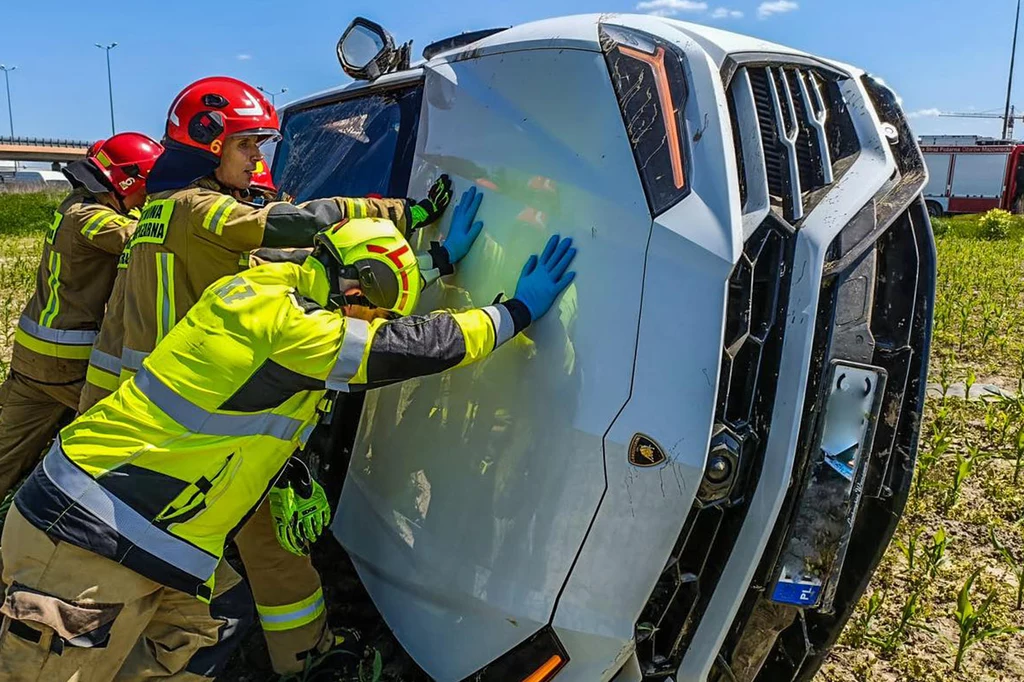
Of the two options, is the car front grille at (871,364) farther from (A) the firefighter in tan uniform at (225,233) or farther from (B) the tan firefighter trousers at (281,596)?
(B) the tan firefighter trousers at (281,596)

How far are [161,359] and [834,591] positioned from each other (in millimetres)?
1754

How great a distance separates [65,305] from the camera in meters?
3.90

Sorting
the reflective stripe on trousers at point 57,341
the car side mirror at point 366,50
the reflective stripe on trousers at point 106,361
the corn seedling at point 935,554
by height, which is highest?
the car side mirror at point 366,50

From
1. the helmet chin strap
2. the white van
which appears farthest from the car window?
the white van

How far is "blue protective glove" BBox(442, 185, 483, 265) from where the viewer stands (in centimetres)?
237

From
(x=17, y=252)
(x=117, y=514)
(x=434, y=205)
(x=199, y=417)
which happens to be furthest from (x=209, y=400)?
(x=17, y=252)

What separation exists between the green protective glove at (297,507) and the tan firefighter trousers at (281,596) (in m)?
0.25

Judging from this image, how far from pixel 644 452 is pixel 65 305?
3151mm

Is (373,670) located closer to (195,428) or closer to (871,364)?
(195,428)

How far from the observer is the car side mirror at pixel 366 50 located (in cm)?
324

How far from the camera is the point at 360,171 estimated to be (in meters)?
3.29

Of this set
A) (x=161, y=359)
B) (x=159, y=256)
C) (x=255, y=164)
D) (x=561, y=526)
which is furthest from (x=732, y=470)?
(x=255, y=164)

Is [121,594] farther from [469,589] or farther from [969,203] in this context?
[969,203]

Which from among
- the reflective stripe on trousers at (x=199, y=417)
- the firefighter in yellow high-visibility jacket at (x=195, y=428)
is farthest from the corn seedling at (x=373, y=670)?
the reflective stripe on trousers at (x=199, y=417)
